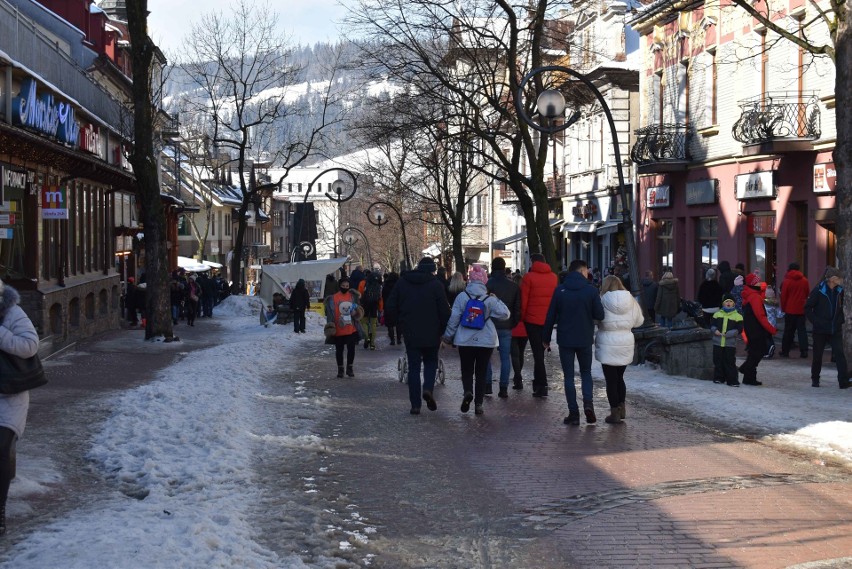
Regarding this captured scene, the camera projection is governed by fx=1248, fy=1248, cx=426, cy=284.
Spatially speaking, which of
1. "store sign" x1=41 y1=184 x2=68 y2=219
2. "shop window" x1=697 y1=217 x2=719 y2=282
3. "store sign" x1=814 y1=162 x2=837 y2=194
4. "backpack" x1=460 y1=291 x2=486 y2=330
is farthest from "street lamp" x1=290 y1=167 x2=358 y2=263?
"backpack" x1=460 y1=291 x2=486 y2=330

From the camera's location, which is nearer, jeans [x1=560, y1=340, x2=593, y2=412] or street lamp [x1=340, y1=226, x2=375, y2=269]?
jeans [x1=560, y1=340, x2=593, y2=412]

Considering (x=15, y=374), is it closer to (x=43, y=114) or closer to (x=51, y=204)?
(x=43, y=114)

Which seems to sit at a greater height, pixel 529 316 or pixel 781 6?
pixel 781 6

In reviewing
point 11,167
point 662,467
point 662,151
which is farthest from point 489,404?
point 662,151

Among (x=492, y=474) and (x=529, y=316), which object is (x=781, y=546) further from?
(x=529, y=316)

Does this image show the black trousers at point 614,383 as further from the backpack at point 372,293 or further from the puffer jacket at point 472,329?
the backpack at point 372,293

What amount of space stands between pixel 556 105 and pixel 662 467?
1235cm

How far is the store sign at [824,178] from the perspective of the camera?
25172 mm

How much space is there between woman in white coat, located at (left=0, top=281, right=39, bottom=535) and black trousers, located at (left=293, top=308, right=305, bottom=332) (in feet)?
80.7

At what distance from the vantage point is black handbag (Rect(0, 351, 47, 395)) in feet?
23.5

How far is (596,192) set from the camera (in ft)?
148

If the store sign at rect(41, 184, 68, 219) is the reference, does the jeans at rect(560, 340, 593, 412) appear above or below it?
below

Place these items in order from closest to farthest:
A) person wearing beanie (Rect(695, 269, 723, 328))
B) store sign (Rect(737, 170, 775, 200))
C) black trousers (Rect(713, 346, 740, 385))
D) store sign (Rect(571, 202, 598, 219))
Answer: black trousers (Rect(713, 346, 740, 385))
person wearing beanie (Rect(695, 269, 723, 328))
store sign (Rect(737, 170, 775, 200))
store sign (Rect(571, 202, 598, 219))

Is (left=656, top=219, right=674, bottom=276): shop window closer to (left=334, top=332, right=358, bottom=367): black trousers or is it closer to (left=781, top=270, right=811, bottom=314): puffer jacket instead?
(left=781, top=270, right=811, bottom=314): puffer jacket
